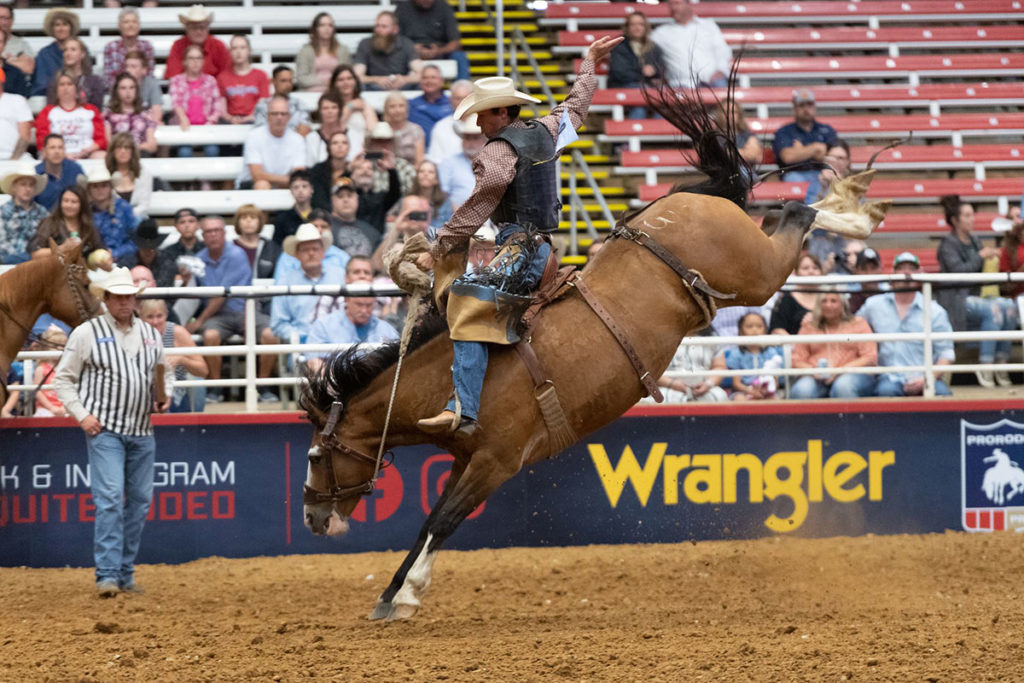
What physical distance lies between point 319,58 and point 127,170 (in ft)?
8.19

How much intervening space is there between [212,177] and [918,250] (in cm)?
722

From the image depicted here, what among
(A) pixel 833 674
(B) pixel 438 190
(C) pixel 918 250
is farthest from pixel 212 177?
(A) pixel 833 674

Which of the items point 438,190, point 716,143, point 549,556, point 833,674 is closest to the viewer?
point 833,674

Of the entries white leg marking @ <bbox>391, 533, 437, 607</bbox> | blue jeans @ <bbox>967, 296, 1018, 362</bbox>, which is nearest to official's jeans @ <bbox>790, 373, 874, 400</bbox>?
blue jeans @ <bbox>967, 296, 1018, 362</bbox>

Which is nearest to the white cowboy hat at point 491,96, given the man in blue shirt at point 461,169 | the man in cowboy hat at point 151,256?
the man in cowboy hat at point 151,256

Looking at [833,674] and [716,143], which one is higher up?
[716,143]

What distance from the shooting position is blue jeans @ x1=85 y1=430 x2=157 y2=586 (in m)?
7.61

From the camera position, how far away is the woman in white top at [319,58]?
12656mm

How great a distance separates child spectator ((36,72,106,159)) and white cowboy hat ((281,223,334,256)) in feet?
9.79

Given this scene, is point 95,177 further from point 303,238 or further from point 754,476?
point 754,476

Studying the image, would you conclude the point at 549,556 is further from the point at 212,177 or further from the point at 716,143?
the point at 212,177

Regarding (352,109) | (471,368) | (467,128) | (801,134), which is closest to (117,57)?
(352,109)

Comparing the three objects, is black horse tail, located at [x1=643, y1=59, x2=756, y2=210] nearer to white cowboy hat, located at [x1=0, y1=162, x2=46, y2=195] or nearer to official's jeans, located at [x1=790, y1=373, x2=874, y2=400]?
official's jeans, located at [x1=790, y1=373, x2=874, y2=400]

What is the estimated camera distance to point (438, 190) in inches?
432
